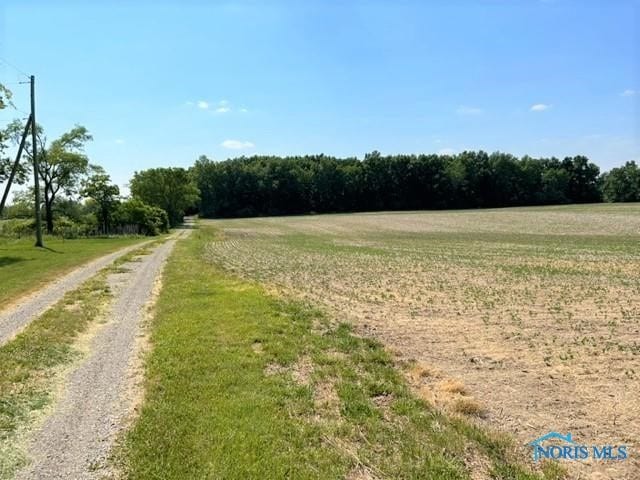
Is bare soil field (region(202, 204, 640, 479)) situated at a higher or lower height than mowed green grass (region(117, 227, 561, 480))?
lower

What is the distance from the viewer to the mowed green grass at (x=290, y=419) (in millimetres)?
3811

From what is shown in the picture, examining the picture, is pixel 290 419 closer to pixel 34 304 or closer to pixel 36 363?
pixel 36 363

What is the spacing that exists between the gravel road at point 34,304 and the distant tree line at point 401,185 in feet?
303

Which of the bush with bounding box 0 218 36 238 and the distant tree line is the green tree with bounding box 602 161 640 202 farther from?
the bush with bounding box 0 218 36 238

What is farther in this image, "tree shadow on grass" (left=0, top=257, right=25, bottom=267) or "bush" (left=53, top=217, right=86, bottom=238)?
"bush" (left=53, top=217, right=86, bottom=238)

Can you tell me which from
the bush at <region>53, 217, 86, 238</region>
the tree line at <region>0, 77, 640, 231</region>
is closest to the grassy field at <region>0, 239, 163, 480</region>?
the bush at <region>53, 217, 86, 238</region>

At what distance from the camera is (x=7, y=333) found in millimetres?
8133

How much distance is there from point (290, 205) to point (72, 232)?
225ft

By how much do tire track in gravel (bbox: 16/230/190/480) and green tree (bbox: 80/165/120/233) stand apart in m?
44.9

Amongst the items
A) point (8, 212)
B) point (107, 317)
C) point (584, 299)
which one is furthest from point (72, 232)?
point (584, 299)

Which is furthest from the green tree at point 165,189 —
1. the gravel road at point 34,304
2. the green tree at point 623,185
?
the green tree at point 623,185

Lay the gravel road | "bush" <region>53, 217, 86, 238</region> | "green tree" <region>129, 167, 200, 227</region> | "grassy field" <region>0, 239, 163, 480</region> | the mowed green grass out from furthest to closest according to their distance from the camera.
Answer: "green tree" <region>129, 167, 200, 227</region> < "bush" <region>53, 217, 86, 238</region> < the gravel road < "grassy field" <region>0, 239, 163, 480</region> < the mowed green grass

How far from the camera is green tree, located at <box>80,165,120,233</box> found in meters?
48.7

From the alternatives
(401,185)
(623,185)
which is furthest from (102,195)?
(623,185)
